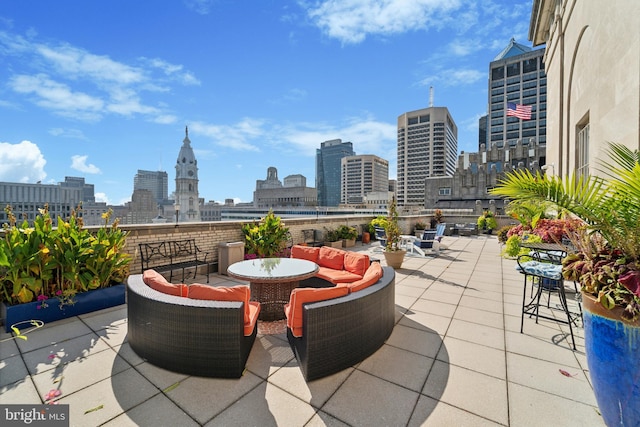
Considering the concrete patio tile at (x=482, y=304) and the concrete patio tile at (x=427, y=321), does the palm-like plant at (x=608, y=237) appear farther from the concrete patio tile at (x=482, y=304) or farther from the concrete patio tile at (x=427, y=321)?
the concrete patio tile at (x=482, y=304)

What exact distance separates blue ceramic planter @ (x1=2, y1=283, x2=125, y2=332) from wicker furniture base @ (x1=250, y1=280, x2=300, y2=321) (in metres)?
2.60

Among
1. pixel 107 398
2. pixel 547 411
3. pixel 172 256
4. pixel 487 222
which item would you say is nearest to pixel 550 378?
pixel 547 411

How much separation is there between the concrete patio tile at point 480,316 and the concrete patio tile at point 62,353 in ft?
16.8

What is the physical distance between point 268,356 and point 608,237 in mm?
3434

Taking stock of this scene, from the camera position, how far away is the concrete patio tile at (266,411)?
2055 millimetres

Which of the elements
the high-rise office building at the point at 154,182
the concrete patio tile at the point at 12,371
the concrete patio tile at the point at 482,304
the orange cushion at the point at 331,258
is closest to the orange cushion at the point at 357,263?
the orange cushion at the point at 331,258

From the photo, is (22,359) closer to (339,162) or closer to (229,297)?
(229,297)

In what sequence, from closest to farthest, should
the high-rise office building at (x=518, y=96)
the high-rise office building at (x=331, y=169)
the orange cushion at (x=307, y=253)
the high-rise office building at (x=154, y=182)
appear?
the orange cushion at (x=307, y=253)
the high-rise office building at (x=518, y=96)
the high-rise office building at (x=154, y=182)
the high-rise office building at (x=331, y=169)

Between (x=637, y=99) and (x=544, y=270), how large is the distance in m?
3.37

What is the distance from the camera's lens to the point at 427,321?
4.07 metres

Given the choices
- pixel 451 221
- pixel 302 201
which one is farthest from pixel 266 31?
pixel 302 201

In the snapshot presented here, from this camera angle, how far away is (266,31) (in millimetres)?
8492

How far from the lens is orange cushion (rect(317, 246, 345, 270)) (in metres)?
5.33

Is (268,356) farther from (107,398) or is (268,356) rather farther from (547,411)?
(547,411)
